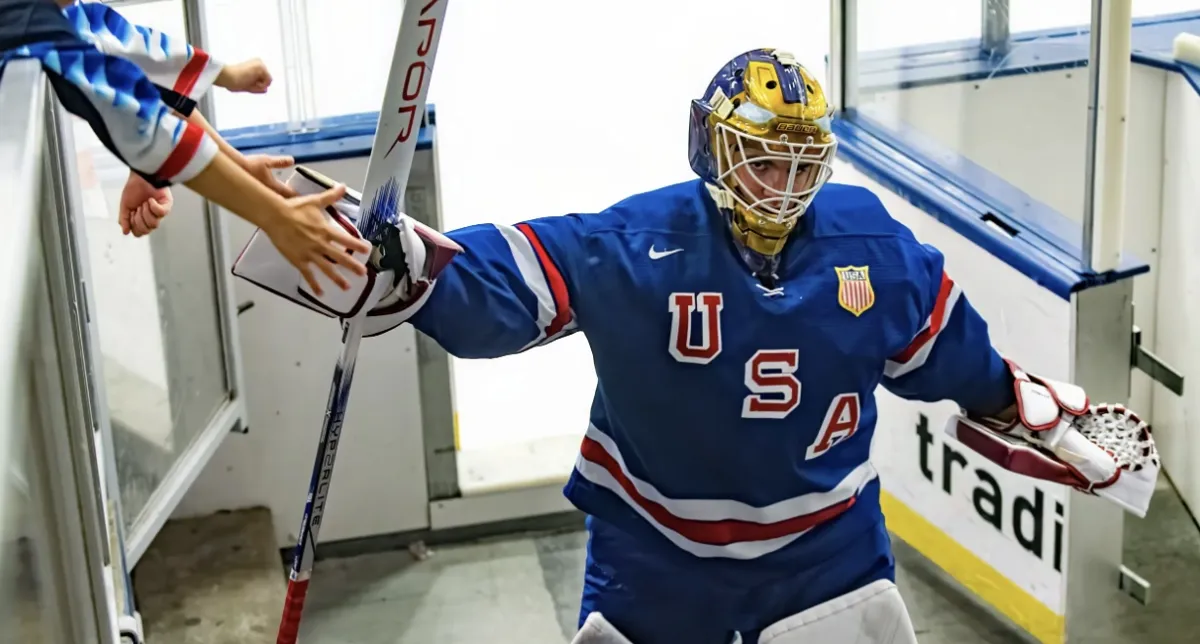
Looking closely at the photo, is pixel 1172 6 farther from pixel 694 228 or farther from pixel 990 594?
pixel 694 228

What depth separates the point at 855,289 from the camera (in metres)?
1.80

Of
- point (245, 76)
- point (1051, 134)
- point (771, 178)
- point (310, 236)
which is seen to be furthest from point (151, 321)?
point (1051, 134)

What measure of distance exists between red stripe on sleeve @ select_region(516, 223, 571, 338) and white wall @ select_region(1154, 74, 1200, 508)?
1.85m

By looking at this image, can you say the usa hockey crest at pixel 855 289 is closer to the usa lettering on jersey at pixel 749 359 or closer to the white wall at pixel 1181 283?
the usa lettering on jersey at pixel 749 359

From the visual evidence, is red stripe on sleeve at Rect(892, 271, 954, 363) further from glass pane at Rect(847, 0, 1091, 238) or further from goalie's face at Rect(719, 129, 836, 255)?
glass pane at Rect(847, 0, 1091, 238)

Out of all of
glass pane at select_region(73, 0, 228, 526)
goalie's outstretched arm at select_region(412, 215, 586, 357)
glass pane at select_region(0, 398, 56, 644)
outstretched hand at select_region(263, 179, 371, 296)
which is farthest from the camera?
glass pane at select_region(73, 0, 228, 526)

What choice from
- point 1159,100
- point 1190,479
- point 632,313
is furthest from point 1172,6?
point 632,313

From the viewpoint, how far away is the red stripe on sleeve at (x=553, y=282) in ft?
5.66

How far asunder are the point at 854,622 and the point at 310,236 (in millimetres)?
1008

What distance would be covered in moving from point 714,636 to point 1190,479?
1.71 metres

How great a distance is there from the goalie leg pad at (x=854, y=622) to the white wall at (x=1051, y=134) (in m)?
0.92

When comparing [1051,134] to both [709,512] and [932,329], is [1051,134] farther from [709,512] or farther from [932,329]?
[709,512]

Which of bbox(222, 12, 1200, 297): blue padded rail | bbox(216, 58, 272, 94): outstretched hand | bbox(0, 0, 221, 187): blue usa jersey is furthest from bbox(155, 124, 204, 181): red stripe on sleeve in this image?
bbox(222, 12, 1200, 297): blue padded rail

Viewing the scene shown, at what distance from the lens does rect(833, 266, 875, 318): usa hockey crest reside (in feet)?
5.88
